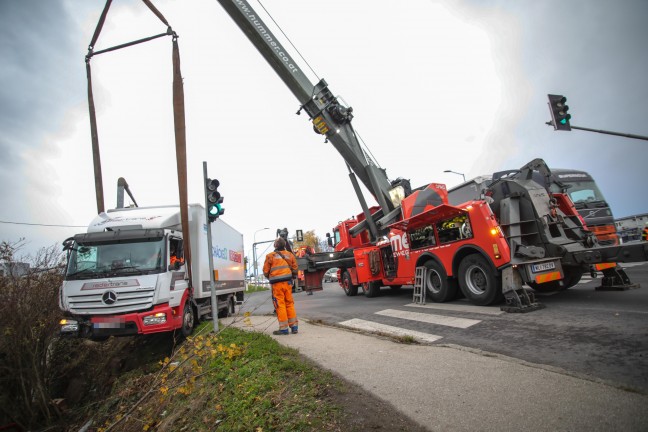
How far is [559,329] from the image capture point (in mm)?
4234

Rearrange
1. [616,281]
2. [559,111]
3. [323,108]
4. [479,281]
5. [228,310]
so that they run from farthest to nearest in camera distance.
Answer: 1. [559,111]
2. [323,108]
3. [228,310]
4. [479,281]
5. [616,281]

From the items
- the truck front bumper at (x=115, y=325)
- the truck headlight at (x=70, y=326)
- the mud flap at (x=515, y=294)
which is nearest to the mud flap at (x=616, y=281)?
the mud flap at (x=515, y=294)

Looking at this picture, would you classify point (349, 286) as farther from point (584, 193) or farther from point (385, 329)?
point (584, 193)

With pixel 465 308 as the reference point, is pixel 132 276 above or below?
above

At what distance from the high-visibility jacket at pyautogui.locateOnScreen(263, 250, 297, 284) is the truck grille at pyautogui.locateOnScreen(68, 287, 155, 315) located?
2176mm

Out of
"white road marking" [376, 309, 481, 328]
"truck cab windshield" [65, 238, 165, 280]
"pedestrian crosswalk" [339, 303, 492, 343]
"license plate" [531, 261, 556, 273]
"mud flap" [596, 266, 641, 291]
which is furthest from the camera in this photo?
"mud flap" [596, 266, 641, 291]

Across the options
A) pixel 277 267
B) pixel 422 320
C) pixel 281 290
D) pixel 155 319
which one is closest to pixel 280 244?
pixel 277 267

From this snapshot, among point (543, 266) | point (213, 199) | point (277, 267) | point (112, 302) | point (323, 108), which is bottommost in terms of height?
point (543, 266)

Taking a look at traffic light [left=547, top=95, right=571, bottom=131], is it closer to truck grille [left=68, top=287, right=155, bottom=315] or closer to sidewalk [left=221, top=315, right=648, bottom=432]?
sidewalk [left=221, top=315, right=648, bottom=432]

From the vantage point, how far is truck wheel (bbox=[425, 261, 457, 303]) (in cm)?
730

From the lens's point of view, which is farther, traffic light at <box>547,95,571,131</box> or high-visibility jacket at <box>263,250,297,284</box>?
traffic light at <box>547,95,571,131</box>

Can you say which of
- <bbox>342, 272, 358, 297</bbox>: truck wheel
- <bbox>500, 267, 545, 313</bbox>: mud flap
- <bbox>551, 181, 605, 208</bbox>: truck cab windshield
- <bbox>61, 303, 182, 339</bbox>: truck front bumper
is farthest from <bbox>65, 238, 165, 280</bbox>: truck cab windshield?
<bbox>551, 181, 605, 208</bbox>: truck cab windshield

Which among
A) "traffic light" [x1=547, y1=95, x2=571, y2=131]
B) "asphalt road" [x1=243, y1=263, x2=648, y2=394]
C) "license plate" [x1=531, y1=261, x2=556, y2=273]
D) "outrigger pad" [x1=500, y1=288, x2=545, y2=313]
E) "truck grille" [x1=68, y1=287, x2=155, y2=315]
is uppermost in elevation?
"traffic light" [x1=547, y1=95, x2=571, y2=131]

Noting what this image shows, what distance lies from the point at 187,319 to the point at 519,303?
21.2 feet
